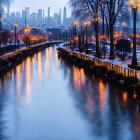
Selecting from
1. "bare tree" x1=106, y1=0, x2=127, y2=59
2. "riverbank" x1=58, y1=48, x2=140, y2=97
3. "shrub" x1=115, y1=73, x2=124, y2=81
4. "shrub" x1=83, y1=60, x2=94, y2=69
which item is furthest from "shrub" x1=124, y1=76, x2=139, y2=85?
"bare tree" x1=106, y1=0, x2=127, y2=59

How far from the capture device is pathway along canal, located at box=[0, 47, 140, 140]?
769 cm

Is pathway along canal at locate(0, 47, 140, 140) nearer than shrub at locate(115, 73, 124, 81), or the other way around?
pathway along canal at locate(0, 47, 140, 140)

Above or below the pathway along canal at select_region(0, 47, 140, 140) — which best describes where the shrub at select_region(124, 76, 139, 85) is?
above

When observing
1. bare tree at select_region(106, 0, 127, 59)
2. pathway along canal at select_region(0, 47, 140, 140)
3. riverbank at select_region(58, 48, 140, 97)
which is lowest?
pathway along canal at select_region(0, 47, 140, 140)

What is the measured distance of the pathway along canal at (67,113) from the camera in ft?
25.2

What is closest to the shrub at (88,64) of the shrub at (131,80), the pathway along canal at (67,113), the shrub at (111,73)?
the shrub at (111,73)

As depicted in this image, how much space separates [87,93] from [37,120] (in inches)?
209

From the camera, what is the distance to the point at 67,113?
9906 millimetres

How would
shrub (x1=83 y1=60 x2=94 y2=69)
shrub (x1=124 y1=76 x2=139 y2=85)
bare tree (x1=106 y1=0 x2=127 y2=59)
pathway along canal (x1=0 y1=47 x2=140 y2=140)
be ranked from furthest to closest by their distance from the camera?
bare tree (x1=106 y1=0 x2=127 y2=59), shrub (x1=83 y1=60 x2=94 y2=69), shrub (x1=124 y1=76 x2=139 y2=85), pathway along canal (x1=0 y1=47 x2=140 y2=140)

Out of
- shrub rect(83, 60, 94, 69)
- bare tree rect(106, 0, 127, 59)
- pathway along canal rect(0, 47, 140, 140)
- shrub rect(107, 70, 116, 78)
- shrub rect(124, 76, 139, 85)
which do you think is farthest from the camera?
bare tree rect(106, 0, 127, 59)

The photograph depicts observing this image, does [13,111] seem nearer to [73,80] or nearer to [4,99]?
[4,99]

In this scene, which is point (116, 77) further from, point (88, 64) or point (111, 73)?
point (88, 64)

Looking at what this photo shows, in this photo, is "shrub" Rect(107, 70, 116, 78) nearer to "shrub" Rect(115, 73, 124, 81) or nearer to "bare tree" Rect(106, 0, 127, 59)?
"shrub" Rect(115, 73, 124, 81)

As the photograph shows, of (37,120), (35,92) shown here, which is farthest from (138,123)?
(35,92)
